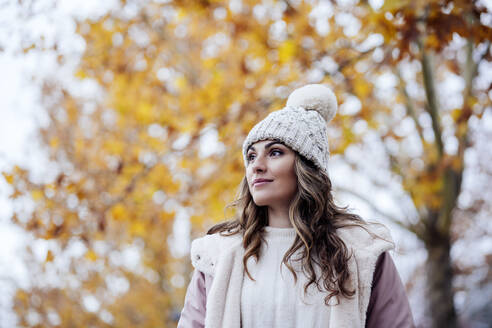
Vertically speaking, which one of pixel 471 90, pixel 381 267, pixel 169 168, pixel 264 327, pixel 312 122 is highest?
pixel 471 90

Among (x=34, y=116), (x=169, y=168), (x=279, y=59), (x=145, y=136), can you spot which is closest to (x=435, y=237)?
(x=279, y=59)

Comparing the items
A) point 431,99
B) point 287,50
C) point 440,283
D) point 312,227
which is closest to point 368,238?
point 312,227

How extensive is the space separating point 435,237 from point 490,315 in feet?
39.5

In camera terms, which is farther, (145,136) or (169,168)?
(145,136)

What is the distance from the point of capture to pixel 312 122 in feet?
7.59

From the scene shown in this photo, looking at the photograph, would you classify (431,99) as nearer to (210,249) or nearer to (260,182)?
(260,182)

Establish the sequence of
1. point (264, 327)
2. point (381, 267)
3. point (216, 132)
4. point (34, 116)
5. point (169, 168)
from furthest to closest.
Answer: point (34, 116) → point (169, 168) → point (216, 132) → point (381, 267) → point (264, 327)

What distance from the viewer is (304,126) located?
226 cm

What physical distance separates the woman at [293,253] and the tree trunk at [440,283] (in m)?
5.04

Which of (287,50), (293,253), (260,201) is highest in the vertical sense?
(287,50)

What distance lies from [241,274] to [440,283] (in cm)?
566

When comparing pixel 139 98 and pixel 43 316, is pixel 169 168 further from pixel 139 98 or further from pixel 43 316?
pixel 43 316

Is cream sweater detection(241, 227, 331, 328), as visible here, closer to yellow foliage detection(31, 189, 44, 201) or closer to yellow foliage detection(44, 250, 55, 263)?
yellow foliage detection(44, 250, 55, 263)

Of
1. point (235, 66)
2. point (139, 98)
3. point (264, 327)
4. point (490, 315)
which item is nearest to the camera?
point (264, 327)
